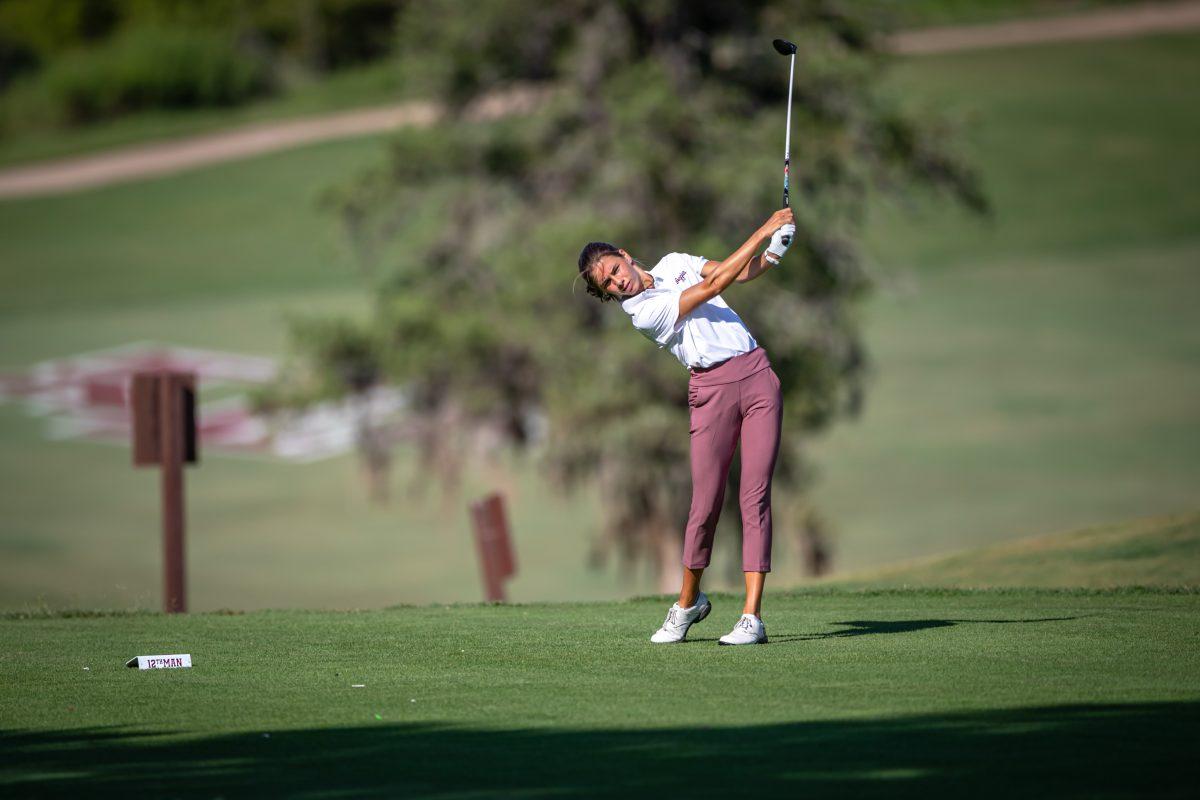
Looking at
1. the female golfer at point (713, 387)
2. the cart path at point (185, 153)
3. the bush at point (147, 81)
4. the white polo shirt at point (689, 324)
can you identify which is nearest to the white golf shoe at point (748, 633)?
the female golfer at point (713, 387)

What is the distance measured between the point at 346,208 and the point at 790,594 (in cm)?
1637

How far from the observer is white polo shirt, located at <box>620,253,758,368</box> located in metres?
8.54

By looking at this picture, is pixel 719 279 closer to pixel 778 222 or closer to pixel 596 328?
pixel 778 222

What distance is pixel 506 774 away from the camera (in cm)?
603

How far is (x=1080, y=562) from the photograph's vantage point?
12828 mm

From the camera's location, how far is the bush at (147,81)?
67188 millimetres

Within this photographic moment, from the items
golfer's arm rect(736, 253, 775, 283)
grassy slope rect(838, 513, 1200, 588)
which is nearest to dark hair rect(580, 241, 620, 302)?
golfer's arm rect(736, 253, 775, 283)

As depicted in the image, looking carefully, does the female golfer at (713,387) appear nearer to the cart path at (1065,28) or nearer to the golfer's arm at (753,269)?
the golfer's arm at (753,269)

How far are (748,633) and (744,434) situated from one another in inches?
36.1

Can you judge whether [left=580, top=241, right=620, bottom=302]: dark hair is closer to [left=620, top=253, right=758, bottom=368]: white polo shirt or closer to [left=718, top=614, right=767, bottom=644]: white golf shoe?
[left=620, top=253, right=758, bottom=368]: white polo shirt

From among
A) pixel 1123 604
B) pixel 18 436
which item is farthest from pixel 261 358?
pixel 1123 604

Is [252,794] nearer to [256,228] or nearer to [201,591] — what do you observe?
[201,591]

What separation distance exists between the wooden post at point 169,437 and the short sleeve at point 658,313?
4976 mm

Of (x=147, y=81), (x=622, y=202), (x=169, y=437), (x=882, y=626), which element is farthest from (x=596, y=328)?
(x=147, y=81)
